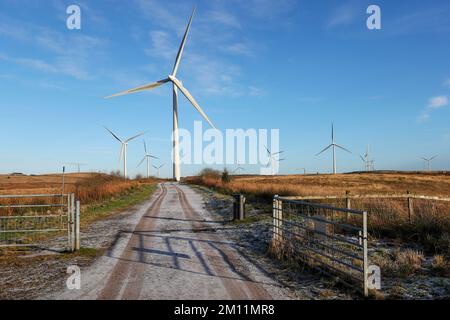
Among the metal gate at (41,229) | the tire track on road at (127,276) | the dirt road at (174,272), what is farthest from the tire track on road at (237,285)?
the metal gate at (41,229)

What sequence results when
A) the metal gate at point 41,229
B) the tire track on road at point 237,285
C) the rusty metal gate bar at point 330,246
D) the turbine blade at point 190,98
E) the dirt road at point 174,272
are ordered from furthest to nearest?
the turbine blade at point 190,98 → the metal gate at point 41,229 → the rusty metal gate bar at point 330,246 → the dirt road at point 174,272 → the tire track on road at point 237,285

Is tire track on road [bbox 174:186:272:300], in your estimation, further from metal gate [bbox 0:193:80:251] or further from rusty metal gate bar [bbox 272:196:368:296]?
metal gate [bbox 0:193:80:251]

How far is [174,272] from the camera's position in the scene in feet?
27.7

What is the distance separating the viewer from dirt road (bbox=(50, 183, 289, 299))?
682 cm

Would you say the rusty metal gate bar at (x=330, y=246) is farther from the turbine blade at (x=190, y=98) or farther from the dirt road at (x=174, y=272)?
the turbine blade at (x=190, y=98)

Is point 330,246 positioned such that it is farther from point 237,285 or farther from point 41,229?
point 41,229

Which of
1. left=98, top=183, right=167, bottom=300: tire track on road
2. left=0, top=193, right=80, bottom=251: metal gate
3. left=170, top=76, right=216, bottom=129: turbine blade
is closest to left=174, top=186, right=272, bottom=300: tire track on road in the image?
left=98, top=183, right=167, bottom=300: tire track on road

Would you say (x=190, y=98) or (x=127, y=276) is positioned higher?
(x=190, y=98)

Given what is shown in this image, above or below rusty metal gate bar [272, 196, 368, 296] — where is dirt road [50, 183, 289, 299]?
below

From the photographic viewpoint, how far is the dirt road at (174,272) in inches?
269

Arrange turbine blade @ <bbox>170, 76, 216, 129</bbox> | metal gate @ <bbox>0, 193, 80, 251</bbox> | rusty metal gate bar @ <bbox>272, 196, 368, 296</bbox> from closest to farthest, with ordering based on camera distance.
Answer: rusty metal gate bar @ <bbox>272, 196, 368, 296</bbox> → metal gate @ <bbox>0, 193, 80, 251</bbox> → turbine blade @ <bbox>170, 76, 216, 129</bbox>

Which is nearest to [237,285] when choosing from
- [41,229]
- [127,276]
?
[127,276]

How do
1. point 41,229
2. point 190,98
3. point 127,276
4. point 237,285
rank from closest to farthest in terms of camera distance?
point 237,285 < point 127,276 < point 41,229 < point 190,98
